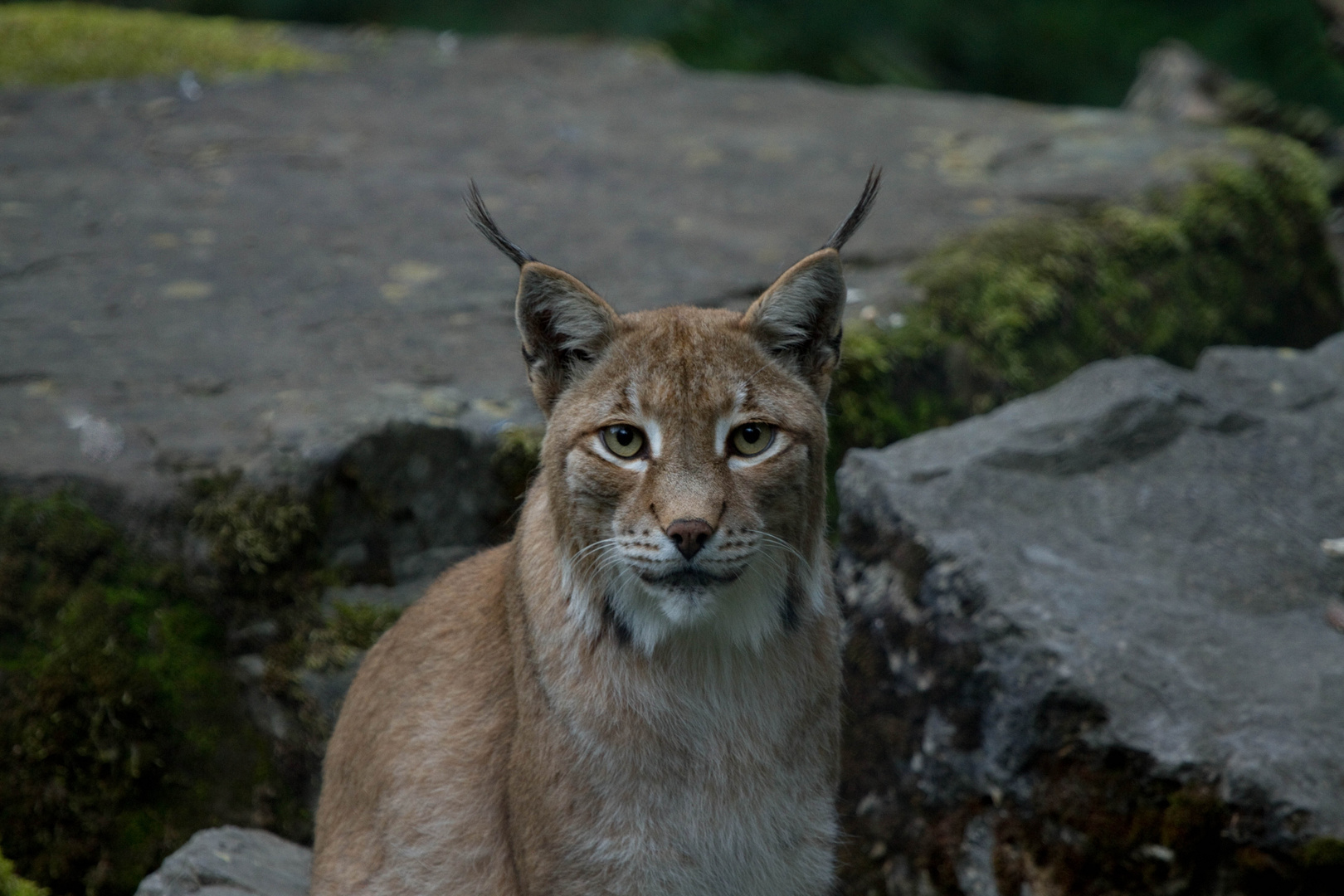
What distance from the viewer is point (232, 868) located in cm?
397

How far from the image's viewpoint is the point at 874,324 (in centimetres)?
585

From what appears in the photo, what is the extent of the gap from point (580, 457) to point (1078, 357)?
399cm

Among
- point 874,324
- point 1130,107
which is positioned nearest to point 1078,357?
point 874,324

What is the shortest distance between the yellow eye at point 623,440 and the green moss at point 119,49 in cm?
709

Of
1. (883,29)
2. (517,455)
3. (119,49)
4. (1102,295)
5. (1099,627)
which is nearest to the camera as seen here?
(1099,627)

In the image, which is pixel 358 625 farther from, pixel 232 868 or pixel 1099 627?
pixel 1099 627

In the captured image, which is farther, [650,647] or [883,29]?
[883,29]

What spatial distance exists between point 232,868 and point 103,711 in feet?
3.02

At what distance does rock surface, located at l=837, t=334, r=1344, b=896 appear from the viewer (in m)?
3.77

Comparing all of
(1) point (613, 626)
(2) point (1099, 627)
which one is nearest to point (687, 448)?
(1) point (613, 626)

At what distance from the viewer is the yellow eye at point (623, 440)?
3379mm

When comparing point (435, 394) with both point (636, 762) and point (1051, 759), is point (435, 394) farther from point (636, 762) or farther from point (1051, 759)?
point (1051, 759)

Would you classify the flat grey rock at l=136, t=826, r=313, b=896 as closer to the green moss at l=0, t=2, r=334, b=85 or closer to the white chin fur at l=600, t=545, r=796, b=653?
the white chin fur at l=600, t=545, r=796, b=653

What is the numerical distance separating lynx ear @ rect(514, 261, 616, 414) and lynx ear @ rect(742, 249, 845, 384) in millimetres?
427
